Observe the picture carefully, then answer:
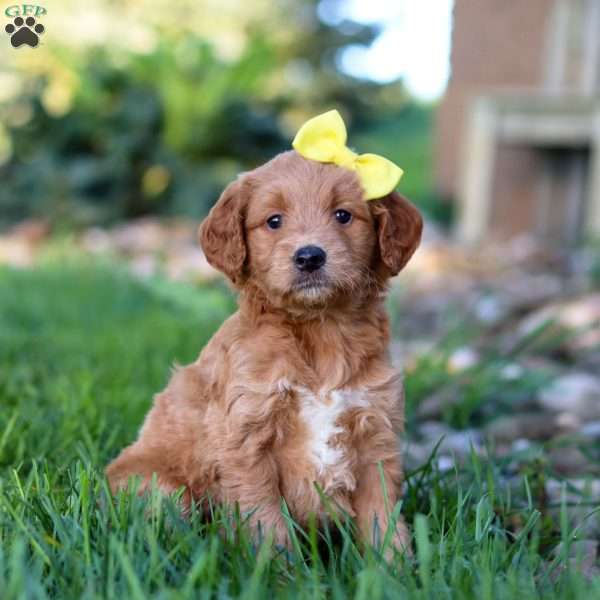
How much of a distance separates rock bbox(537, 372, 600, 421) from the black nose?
7.94ft

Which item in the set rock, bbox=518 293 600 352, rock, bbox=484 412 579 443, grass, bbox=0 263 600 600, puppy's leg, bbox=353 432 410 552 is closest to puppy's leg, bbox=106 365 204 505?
grass, bbox=0 263 600 600

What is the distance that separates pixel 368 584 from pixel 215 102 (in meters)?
9.54

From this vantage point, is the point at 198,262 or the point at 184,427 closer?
the point at 184,427

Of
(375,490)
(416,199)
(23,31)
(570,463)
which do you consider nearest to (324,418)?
(375,490)

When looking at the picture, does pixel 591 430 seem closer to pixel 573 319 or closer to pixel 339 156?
pixel 573 319

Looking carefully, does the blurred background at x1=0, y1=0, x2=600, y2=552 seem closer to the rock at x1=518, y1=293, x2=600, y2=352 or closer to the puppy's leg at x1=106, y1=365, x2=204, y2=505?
the rock at x1=518, y1=293, x2=600, y2=352

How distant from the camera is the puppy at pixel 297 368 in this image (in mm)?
2561

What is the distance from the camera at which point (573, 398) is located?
15.2ft

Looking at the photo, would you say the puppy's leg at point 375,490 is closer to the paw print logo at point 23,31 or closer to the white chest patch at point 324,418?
the white chest patch at point 324,418

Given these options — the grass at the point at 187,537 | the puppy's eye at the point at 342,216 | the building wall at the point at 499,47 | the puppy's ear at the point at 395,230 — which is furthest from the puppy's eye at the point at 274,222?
the building wall at the point at 499,47

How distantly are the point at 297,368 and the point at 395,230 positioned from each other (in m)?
0.54

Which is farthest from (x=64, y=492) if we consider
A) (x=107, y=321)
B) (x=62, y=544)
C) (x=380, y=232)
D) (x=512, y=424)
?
(x=107, y=321)

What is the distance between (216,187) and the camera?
10156 mm

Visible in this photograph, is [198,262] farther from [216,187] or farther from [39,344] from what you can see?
[39,344]
